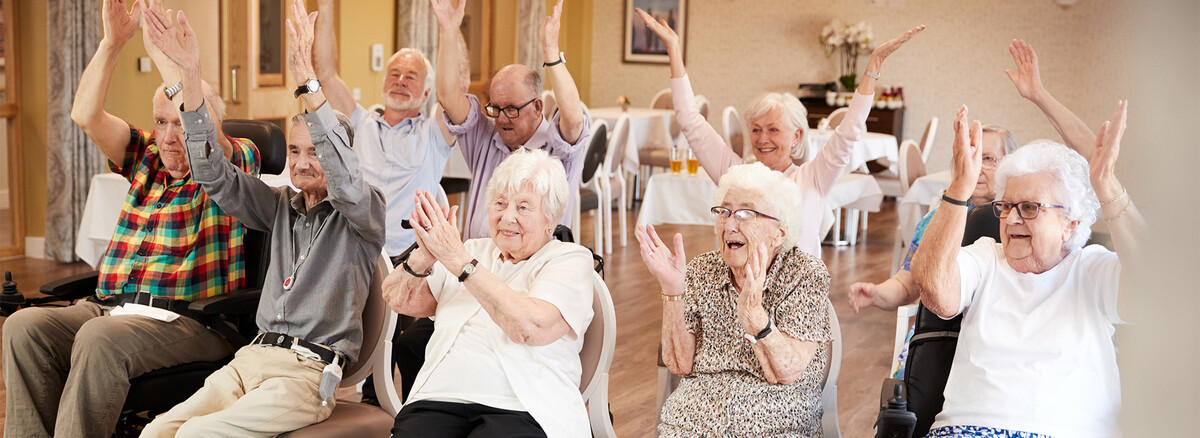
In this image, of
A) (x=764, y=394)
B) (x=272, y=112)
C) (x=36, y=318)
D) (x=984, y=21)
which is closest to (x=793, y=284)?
(x=764, y=394)

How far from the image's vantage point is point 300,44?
2.52 meters

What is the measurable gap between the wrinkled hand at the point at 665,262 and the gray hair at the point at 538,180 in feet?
0.83

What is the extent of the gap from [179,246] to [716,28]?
9079mm

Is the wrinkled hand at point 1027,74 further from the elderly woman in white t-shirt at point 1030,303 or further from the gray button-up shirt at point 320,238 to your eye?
the gray button-up shirt at point 320,238

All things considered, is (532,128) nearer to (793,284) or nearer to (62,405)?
(793,284)

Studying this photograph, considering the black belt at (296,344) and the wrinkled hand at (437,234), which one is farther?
the black belt at (296,344)

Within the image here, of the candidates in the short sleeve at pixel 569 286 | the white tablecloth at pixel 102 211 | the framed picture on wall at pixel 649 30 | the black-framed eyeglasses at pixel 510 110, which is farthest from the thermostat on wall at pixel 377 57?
the short sleeve at pixel 569 286

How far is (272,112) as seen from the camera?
7.18m

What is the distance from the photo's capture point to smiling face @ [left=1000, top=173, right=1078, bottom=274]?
2.07 m

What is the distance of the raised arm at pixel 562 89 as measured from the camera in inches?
116

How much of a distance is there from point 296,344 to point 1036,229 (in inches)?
67.6

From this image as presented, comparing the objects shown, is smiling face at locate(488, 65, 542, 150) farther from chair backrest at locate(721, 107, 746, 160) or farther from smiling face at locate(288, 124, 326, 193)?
chair backrest at locate(721, 107, 746, 160)

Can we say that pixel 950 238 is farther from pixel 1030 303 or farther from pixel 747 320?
pixel 747 320

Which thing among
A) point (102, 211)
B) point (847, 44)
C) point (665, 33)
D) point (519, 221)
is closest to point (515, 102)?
point (665, 33)
